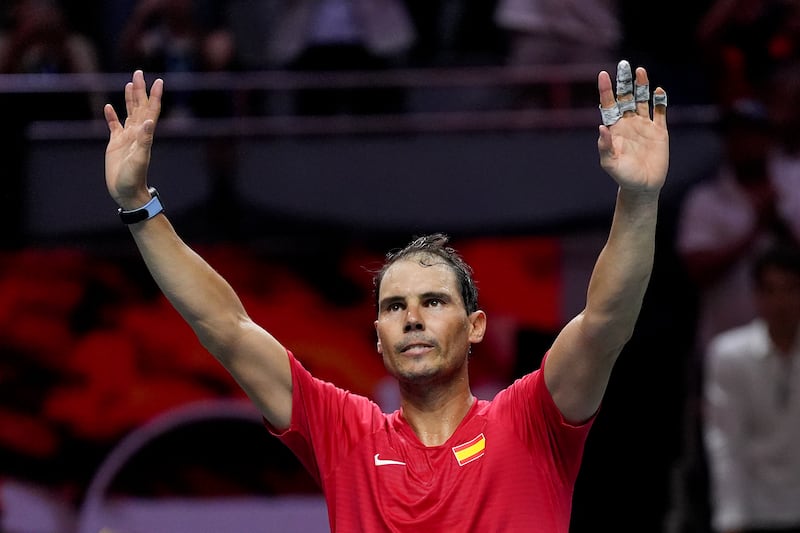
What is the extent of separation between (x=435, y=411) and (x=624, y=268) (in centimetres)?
76

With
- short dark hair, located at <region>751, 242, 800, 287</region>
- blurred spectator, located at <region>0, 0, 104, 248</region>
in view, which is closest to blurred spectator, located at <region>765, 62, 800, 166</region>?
short dark hair, located at <region>751, 242, 800, 287</region>

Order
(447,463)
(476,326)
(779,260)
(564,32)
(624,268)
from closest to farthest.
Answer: (624,268), (447,463), (476,326), (779,260), (564,32)

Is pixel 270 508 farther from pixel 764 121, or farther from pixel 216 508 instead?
pixel 764 121

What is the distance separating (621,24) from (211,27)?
8.02 feet

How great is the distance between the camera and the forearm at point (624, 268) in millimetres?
3373

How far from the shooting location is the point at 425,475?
359 cm

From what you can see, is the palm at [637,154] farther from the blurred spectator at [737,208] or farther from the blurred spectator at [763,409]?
the blurred spectator at [737,208]

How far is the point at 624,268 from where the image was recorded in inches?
133

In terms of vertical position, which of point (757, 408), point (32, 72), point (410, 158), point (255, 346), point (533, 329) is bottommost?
point (255, 346)

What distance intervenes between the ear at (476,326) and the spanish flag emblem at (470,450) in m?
0.33

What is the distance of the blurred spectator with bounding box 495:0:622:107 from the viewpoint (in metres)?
7.53

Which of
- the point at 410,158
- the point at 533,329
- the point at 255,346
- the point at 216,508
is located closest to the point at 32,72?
the point at 410,158

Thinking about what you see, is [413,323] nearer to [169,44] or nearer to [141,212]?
[141,212]

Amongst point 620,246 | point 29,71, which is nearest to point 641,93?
point 620,246
